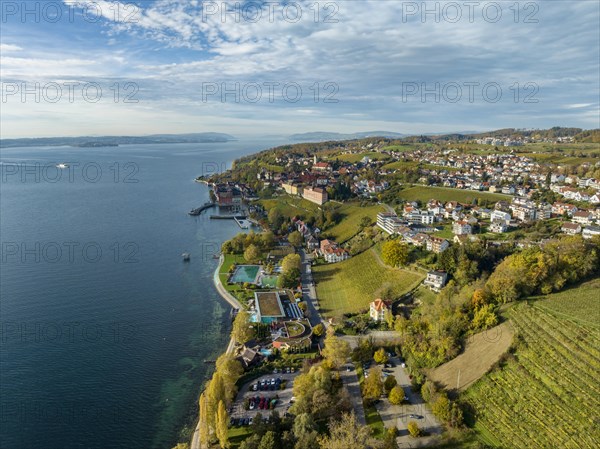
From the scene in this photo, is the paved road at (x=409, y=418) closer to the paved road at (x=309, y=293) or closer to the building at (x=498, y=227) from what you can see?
the paved road at (x=309, y=293)

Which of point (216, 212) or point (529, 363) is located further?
point (216, 212)

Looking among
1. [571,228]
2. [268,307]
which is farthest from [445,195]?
[268,307]

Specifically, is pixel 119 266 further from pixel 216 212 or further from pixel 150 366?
pixel 216 212

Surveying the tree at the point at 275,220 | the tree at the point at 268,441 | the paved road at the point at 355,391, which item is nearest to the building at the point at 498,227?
the paved road at the point at 355,391

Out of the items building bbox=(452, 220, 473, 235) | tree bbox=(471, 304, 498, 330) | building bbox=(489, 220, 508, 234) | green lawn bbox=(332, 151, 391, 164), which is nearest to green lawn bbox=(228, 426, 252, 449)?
tree bbox=(471, 304, 498, 330)

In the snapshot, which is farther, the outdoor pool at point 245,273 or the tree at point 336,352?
the outdoor pool at point 245,273

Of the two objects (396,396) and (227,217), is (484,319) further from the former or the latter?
(227,217)

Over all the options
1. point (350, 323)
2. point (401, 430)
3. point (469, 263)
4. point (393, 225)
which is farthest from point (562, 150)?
point (401, 430)
